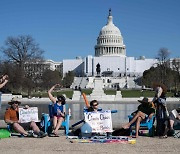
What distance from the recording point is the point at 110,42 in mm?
130125

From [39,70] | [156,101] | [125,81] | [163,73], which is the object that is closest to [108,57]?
[125,81]

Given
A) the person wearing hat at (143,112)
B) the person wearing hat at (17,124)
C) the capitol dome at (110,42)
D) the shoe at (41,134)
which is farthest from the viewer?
the capitol dome at (110,42)

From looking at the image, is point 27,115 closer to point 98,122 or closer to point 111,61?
point 98,122

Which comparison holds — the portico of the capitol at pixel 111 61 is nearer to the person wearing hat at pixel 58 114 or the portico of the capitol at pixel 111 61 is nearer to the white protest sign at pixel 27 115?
the white protest sign at pixel 27 115

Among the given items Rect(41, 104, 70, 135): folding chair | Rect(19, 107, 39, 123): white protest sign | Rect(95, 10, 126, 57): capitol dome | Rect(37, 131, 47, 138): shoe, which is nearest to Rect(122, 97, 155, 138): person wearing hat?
Rect(41, 104, 70, 135): folding chair

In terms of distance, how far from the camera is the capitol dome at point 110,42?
130125 mm

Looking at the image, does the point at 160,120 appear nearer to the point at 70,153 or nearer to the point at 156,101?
the point at 156,101

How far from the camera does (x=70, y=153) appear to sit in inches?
292

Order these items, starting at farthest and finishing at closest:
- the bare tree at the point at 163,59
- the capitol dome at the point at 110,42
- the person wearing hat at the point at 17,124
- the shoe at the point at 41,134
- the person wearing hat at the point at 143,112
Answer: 1. the capitol dome at the point at 110,42
2. the bare tree at the point at 163,59
3. the person wearing hat at the point at 143,112
4. the person wearing hat at the point at 17,124
5. the shoe at the point at 41,134

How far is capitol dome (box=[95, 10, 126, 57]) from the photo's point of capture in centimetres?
13012

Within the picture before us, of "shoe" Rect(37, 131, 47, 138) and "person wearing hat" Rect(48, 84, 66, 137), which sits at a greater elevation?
"person wearing hat" Rect(48, 84, 66, 137)

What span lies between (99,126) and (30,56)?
4428 cm

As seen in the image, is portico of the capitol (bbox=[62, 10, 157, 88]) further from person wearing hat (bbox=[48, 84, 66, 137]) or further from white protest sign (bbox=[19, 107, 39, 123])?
person wearing hat (bbox=[48, 84, 66, 137])

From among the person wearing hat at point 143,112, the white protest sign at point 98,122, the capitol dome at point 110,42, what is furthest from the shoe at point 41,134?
the capitol dome at point 110,42
